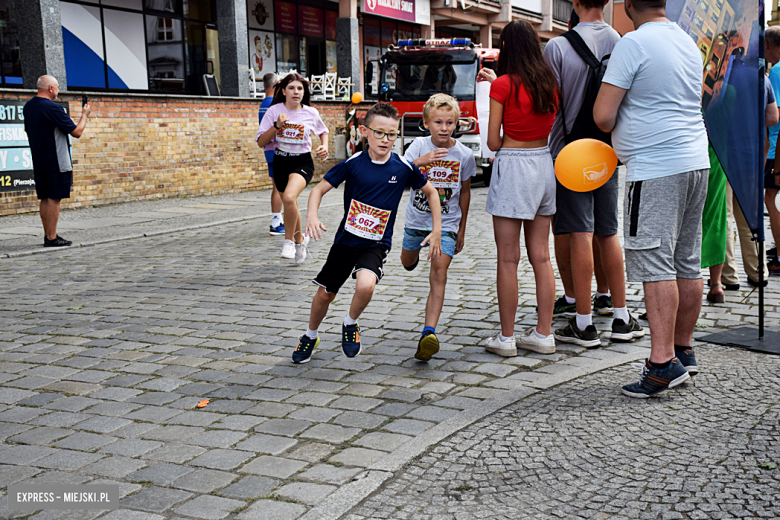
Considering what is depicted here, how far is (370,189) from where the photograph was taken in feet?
15.4

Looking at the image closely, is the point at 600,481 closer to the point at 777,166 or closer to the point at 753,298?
the point at 753,298

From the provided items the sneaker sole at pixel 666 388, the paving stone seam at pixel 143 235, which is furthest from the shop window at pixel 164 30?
the sneaker sole at pixel 666 388

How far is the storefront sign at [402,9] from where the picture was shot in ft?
84.4

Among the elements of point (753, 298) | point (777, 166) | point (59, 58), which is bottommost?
point (753, 298)

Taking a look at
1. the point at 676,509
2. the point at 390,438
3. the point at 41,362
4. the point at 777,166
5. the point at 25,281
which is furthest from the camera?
the point at 25,281

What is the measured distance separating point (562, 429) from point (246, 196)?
13772mm

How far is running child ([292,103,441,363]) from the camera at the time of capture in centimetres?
466

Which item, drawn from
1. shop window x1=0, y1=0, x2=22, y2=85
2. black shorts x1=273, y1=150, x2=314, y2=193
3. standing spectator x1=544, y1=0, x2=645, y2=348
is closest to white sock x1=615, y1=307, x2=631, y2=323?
standing spectator x1=544, y1=0, x2=645, y2=348

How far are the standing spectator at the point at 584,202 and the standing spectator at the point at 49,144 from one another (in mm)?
6928

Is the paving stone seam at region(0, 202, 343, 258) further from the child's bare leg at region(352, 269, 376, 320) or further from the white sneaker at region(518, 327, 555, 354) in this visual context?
the white sneaker at region(518, 327, 555, 354)

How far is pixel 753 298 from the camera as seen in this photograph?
6336 millimetres

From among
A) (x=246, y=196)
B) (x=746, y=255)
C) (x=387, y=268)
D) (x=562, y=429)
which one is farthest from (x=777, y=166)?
(x=246, y=196)

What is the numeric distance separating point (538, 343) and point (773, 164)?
11.4ft

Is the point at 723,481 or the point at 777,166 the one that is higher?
the point at 777,166
